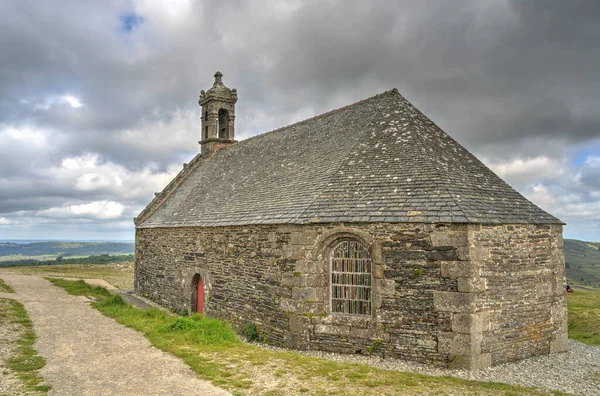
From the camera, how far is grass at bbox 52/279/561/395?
8422mm

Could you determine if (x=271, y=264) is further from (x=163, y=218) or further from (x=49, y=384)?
(x=163, y=218)

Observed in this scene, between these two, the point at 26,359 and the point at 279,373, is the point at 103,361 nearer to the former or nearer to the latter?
the point at 26,359

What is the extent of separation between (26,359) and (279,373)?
245 inches

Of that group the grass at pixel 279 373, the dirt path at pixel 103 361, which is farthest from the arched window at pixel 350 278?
the dirt path at pixel 103 361

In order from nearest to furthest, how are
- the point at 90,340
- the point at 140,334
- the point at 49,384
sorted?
the point at 49,384 → the point at 90,340 → the point at 140,334

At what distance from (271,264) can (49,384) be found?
6794 millimetres

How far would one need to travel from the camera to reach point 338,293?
12305mm

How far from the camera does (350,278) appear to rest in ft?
40.1

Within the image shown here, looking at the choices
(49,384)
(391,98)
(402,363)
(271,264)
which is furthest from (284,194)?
(49,384)

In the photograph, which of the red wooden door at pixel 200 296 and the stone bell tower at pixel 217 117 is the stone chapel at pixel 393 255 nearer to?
the red wooden door at pixel 200 296

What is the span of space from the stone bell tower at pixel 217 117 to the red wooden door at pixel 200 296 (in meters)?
11.5

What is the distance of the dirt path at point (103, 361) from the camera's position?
820 cm

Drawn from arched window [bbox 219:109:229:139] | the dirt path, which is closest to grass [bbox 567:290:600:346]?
the dirt path

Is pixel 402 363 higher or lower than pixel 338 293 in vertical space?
lower
